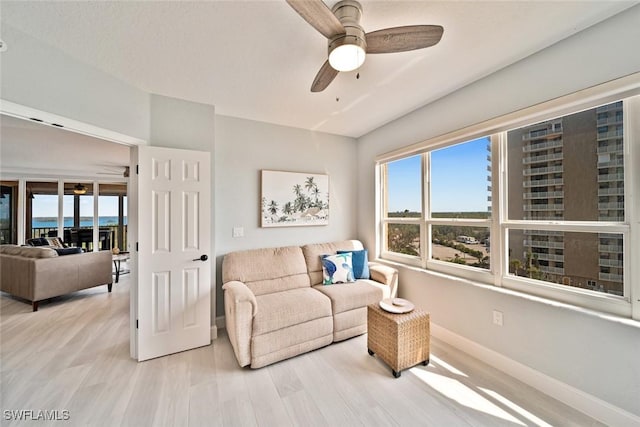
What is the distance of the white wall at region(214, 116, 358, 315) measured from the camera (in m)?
2.95

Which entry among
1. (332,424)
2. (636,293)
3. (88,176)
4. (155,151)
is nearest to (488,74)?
(636,293)

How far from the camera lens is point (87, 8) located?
1411 millimetres

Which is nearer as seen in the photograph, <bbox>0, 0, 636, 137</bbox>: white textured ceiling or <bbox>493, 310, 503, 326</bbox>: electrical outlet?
<bbox>0, 0, 636, 137</bbox>: white textured ceiling

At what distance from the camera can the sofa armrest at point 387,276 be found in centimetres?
297

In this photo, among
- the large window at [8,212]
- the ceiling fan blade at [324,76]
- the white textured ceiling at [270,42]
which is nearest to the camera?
the white textured ceiling at [270,42]

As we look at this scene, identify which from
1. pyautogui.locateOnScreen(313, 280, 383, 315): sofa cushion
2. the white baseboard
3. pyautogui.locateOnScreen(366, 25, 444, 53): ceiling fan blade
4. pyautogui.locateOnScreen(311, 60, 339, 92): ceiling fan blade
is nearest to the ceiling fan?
pyautogui.locateOnScreen(366, 25, 444, 53): ceiling fan blade

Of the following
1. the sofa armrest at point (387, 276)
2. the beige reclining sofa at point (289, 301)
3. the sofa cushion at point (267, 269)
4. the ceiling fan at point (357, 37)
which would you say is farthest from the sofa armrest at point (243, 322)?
the ceiling fan at point (357, 37)

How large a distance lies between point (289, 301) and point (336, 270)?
2.73 ft

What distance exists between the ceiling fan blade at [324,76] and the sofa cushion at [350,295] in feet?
6.70

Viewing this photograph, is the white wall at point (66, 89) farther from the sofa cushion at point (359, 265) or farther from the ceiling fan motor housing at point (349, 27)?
the sofa cushion at point (359, 265)

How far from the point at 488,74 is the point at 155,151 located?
3226 millimetres

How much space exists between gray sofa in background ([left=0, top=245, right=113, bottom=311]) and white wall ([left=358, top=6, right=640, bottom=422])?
17.1 feet

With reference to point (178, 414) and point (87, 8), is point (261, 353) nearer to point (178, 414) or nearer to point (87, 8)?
point (178, 414)

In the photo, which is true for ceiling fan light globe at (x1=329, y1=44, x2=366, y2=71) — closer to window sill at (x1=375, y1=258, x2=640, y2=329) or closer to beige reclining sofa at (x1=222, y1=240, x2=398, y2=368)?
beige reclining sofa at (x1=222, y1=240, x2=398, y2=368)
